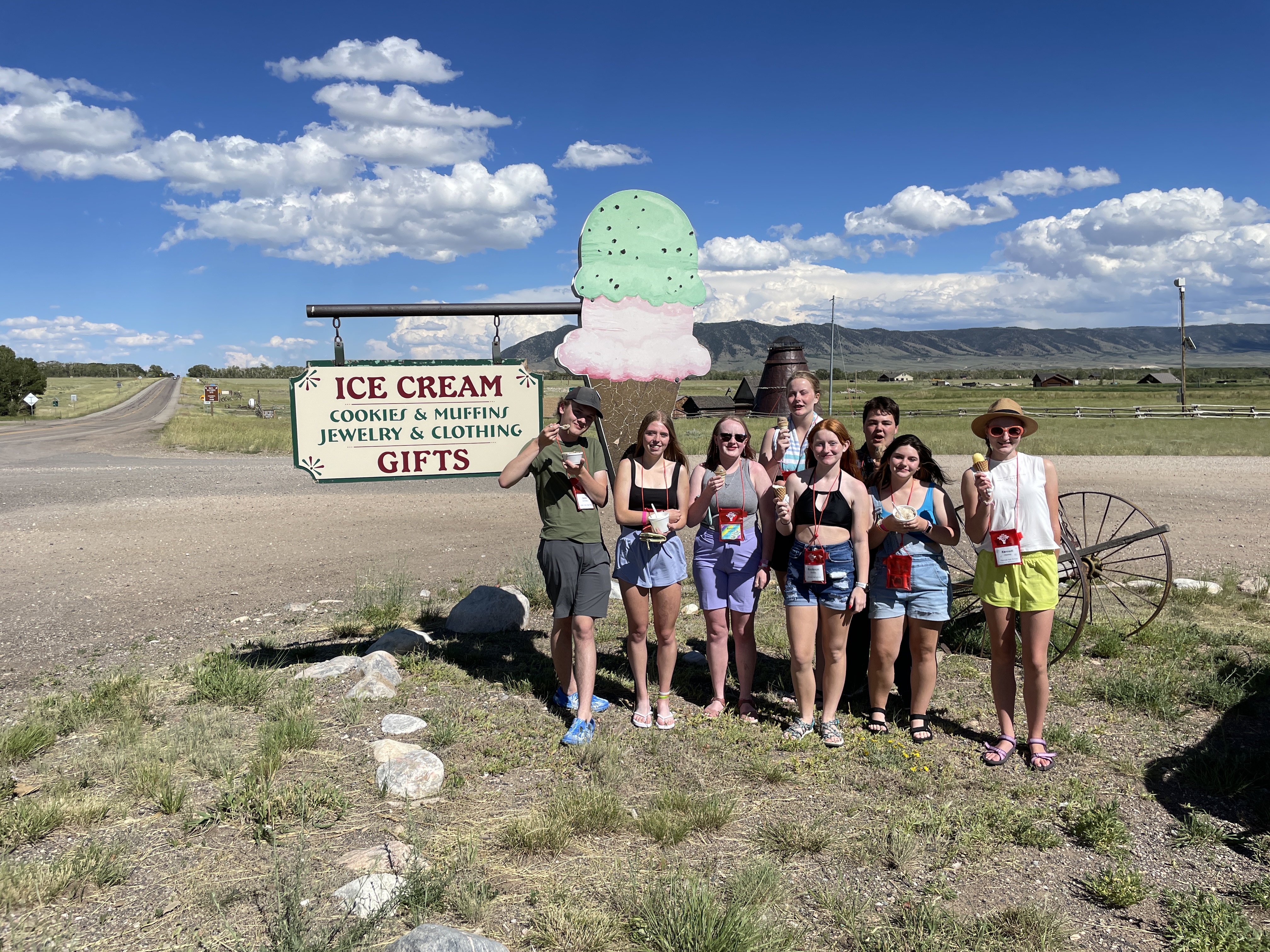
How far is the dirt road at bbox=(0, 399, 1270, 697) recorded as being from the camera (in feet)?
23.3

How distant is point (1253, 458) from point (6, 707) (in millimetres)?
24247

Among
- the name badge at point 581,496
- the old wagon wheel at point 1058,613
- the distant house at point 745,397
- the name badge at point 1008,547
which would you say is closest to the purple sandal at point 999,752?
the old wagon wheel at point 1058,613

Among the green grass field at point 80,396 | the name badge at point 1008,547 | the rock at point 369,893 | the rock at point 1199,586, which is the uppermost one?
the green grass field at point 80,396

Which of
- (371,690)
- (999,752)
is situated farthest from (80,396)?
(999,752)

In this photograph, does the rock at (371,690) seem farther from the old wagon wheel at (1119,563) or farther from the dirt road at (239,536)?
the old wagon wheel at (1119,563)

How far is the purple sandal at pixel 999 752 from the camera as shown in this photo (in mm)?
4305

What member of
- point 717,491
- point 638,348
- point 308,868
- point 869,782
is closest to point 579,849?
point 308,868

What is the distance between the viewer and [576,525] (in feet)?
15.4

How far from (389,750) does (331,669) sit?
1551mm

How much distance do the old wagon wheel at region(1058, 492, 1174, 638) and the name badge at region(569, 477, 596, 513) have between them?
278 cm

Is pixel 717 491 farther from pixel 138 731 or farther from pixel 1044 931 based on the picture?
pixel 138 731

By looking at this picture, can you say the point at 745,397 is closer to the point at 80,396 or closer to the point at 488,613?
the point at 488,613

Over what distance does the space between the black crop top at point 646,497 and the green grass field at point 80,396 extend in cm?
4579

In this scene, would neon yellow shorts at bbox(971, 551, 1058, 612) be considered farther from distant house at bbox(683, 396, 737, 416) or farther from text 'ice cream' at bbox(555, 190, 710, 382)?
distant house at bbox(683, 396, 737, 416)
